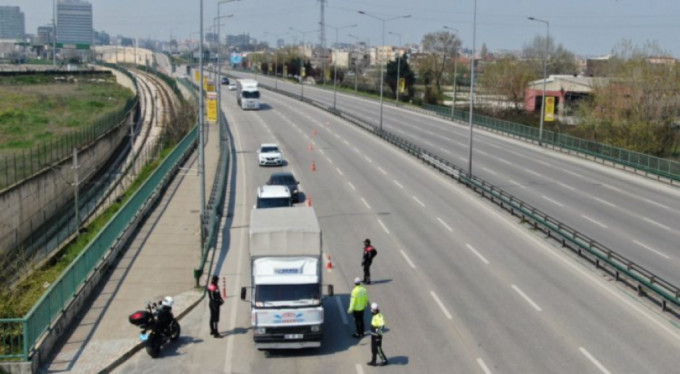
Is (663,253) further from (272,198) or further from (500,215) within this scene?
(272,198)

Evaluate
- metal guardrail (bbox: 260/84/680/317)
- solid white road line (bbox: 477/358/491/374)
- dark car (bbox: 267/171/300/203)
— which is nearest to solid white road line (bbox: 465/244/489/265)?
metal guardrail (bbox: 260/84/680/317)

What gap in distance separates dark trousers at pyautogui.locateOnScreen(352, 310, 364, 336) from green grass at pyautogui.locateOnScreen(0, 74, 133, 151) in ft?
150

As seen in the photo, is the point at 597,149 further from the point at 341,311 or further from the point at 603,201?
the point at 341,311

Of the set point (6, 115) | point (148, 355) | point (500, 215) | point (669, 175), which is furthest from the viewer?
A: point (6, 115)

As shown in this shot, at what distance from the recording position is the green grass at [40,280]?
21156 millimetres

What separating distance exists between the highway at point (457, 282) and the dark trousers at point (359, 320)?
34 centimetres

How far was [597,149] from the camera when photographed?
5481 cm

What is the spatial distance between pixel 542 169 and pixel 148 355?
3673cm

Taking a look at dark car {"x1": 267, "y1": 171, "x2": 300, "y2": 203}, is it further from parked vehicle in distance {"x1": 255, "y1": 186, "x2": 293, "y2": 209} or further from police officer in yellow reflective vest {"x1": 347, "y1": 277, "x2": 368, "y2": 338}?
police officer in yellow reflective vest {"x1": 347, "y1": 277, "x2": 368, "y2": 338}

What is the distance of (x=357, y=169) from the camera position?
160ft

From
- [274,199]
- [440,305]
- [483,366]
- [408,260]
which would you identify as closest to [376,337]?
[483,366]

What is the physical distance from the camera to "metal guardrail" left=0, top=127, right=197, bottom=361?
1661 centimetres

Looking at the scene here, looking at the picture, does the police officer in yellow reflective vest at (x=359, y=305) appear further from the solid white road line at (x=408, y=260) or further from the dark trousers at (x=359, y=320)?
the solid white road line at (x=408, y=260)

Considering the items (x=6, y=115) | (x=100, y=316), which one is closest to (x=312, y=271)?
(x=100, y=316)
